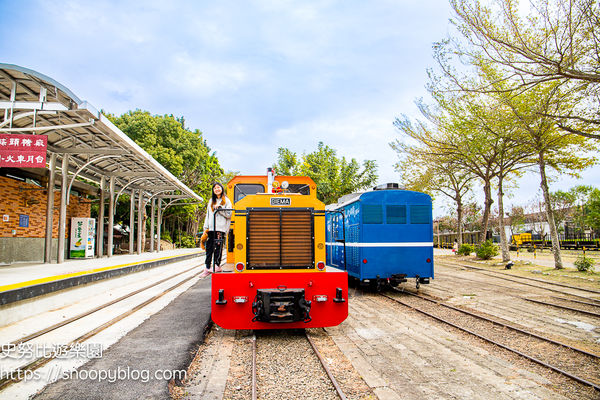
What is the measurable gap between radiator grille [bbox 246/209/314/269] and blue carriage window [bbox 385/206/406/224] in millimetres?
4322

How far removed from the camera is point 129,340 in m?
5.20

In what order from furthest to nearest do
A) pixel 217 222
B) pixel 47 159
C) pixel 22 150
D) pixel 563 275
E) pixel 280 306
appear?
1. pixel 47 159
2. pixel 563 275
3. pixel 22 150
4. pixel 217 222
5. pixel 280 306

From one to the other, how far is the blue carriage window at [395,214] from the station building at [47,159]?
8.00 metres

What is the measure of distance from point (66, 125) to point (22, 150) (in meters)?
1.14

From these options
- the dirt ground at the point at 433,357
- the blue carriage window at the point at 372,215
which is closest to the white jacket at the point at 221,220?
the dirt ground at the point at 433,357

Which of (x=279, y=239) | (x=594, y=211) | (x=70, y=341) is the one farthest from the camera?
(x=594, y=211)

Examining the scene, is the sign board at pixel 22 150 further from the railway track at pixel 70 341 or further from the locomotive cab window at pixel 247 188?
the locomotive cab window at pixel 247 188

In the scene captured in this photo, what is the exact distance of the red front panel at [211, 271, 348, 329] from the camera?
546cm

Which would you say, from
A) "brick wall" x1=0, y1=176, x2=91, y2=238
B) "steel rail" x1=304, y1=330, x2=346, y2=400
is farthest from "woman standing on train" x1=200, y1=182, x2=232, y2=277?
"brick wall" x1=0, y1=176, x2=91, y2=238

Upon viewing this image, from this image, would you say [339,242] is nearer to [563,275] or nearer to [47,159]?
[563,275]

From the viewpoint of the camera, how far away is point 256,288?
18.0 feet

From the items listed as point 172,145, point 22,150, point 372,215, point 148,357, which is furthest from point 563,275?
point 172,145

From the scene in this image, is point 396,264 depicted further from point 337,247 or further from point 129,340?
point 129,340

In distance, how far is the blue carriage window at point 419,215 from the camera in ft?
31.9
